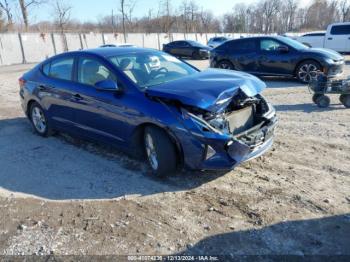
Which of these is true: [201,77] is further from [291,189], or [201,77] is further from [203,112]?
[291,189]

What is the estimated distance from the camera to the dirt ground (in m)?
3.31

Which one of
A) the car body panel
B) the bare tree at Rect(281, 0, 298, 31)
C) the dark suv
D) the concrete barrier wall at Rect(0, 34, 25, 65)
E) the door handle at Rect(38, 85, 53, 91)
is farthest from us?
the bare tree at Rect(281, 0, 298, 31)

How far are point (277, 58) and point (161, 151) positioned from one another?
854cm

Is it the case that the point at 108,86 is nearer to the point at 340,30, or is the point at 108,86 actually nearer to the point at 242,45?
the point at 242,45

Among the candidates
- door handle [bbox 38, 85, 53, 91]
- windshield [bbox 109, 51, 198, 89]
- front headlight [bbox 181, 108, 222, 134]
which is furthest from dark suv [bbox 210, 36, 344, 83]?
door handle [bbox 38, 85, 53, 91]

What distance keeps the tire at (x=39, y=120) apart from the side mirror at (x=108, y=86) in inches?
83.1

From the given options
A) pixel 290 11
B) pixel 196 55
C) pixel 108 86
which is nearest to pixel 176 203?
pixel 108 86

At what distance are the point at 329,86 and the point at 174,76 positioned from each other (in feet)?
13.9

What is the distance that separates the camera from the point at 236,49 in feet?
42.4

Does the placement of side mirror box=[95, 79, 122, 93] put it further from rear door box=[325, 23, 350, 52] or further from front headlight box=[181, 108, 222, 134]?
rear door box=[325, 23, 350, 52]

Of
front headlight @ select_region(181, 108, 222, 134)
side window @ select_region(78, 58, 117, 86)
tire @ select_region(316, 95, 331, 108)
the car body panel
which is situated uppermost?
side window @ select_region(78, 58, 117, 86)

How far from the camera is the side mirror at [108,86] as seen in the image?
4.75 meters

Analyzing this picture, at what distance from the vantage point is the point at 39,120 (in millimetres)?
6746

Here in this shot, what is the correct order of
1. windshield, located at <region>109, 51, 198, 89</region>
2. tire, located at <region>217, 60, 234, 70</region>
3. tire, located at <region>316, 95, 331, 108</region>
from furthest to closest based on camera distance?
tire, located at <region>217, 60, 234, 70</region>
tire, located at <region>316, 95, 331, 108</region>
windshield, located at <region>109, 51, 198, 89</region>
